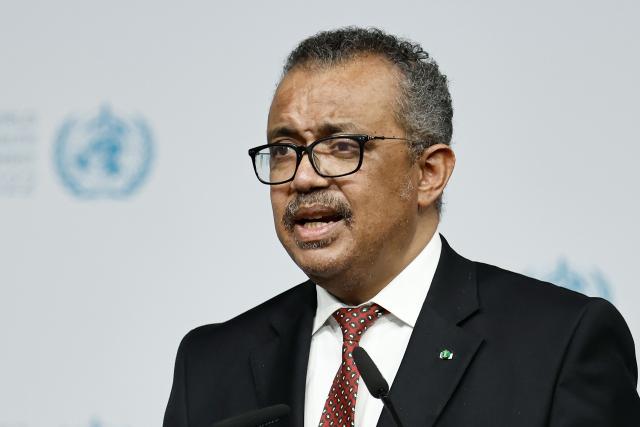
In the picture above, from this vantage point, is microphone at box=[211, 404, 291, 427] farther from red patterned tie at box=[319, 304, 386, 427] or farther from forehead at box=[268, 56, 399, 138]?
forehead at box=[268, 56, 399, 138]

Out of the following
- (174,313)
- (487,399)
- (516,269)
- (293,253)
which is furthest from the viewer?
(174,313)

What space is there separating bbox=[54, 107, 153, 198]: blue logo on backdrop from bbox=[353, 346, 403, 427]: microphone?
6.16 ft

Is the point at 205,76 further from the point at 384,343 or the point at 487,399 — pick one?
the point at 487,399

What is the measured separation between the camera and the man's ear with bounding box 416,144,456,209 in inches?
88.4

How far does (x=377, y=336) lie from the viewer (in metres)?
2.16

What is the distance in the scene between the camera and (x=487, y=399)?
1978 millimetres

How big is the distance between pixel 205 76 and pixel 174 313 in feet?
2.72

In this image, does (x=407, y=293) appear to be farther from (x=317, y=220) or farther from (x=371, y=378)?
(x=371, y=378)

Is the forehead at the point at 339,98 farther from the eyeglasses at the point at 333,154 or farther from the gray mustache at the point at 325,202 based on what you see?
the gray mustache at the point at 325,202

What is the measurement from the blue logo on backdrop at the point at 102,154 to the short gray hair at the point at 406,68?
4.00 feet

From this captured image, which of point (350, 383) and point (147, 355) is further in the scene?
point (147, 355)

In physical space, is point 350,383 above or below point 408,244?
below

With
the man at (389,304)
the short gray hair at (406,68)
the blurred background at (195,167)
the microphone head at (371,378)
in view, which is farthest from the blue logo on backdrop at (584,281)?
the microphone head at (371,378)

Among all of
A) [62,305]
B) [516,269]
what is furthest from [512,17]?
[62,305]
